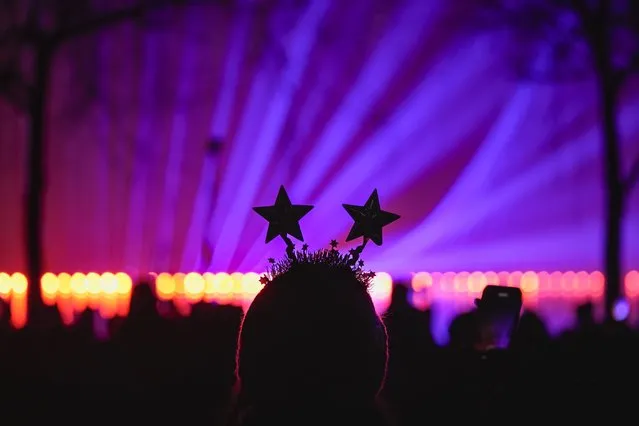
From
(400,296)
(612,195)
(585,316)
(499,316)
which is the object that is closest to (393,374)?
(400,296)

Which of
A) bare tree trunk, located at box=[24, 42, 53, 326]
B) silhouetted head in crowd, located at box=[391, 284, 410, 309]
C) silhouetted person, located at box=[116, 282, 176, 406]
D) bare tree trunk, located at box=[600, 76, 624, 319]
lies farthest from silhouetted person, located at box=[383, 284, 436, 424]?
bare tree trunk, located at box=[24, 42, 53, 326]

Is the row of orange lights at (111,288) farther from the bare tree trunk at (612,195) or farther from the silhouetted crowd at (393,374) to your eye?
the silhouetted crowd at (393,374)

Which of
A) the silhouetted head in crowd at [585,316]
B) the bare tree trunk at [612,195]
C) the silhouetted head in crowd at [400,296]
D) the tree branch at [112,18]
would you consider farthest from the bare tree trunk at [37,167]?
the bare tree trunk at [612,195]

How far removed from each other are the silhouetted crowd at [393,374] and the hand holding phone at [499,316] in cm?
15

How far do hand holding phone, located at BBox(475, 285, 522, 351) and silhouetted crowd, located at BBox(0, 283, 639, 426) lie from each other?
149 mm

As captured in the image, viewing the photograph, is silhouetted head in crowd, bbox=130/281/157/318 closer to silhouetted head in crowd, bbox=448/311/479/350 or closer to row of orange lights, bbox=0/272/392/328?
silhouetted head in crowd, bbox=448/311/479/350

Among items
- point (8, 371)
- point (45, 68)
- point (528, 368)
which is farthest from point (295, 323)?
point (45, 68)

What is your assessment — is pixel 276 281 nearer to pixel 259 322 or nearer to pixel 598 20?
pixel 259 322

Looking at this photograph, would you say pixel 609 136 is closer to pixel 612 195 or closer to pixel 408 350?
pixel 612 195

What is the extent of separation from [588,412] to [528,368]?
124 centimetres

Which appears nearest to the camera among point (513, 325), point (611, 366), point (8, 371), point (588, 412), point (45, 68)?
point (513, 325)

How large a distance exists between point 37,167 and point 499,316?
10320 millimetres

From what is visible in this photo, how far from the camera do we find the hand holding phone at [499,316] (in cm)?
689

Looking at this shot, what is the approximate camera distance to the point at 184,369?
11.3m
